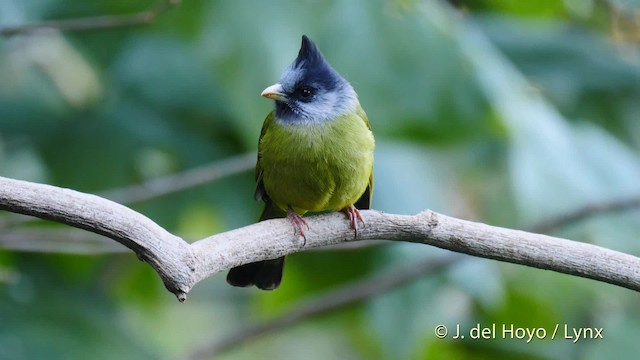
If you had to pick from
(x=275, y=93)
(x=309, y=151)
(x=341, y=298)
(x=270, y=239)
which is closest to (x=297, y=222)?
(x=270, y=239)

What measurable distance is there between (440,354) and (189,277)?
3543mm

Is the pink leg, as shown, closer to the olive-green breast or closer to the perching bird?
the perching bird

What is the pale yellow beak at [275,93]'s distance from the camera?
433cm

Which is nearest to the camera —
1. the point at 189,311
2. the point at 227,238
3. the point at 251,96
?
the point at 227,238

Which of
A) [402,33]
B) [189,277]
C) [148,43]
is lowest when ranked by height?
[189,277]

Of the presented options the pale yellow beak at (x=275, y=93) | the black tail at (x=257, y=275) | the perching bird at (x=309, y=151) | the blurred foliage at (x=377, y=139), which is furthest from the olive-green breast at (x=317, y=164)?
the blurred foliage at (x=377, y=139)

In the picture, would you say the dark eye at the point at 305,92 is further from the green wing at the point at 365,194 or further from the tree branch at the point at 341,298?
the tree branch at the point at 341,298

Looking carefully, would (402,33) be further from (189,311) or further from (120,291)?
(189,311)

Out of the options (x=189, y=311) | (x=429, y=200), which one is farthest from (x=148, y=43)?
(x=189, y=311)

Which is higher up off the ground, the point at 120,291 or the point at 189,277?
the point at 120,291

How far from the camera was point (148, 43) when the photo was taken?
6316mm

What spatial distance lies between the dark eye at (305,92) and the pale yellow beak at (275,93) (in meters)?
0.08

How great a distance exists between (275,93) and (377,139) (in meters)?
1.15

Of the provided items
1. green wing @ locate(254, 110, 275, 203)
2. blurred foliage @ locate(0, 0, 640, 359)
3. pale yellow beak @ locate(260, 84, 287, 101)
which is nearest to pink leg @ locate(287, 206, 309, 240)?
green wing @ locate(254, 110, 275, 203)
